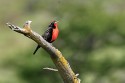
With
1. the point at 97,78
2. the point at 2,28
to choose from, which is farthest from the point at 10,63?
the point at 2,28

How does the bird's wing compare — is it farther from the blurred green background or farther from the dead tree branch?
the blurred green background

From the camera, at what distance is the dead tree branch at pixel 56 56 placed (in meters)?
6.30

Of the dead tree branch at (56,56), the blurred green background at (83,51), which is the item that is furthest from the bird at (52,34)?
the blurred green background at (83,51)

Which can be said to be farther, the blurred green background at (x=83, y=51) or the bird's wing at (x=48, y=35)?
the blurred green background at (x=83, y=51)

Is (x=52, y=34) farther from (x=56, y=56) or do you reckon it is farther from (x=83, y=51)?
(x=83, y=51)

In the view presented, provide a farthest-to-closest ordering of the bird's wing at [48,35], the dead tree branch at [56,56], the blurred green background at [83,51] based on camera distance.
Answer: the blurred green background at [83,51] < the bird's wing at [48,35] < the dead tree branch at [56,56]

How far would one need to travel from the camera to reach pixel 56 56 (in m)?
6.74

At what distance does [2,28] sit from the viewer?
169 feet

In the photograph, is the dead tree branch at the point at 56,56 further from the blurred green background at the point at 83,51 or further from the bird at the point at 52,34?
the blurred green background at the point at 83,51

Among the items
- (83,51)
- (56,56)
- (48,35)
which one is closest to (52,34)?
(48,35)

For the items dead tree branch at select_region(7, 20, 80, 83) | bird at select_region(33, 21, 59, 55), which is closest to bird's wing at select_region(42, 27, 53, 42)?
bird at select_region(33, 21, 59, 55)

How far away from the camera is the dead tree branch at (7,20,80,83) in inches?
248

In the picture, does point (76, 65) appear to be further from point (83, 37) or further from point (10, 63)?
point (10, 63)

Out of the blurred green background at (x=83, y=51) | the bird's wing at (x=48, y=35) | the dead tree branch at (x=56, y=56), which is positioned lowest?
the dead tree branch at (x=56, y=56)
